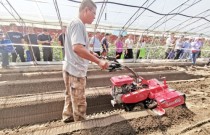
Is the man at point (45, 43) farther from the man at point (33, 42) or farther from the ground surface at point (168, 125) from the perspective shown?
the ground surface at point (168, 125)

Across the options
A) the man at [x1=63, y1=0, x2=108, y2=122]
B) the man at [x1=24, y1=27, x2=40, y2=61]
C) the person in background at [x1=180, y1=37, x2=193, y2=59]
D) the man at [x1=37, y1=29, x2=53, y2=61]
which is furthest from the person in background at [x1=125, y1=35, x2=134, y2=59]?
the man at [x1=63, y1=0, x2=108, y2=122]

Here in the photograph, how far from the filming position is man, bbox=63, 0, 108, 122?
2.37 metres

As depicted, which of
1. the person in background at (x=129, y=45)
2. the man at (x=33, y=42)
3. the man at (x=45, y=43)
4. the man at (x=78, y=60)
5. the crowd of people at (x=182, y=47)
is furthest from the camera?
the crowd of people at (x=182, y=47)

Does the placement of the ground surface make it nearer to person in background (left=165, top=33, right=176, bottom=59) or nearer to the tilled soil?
the tilled soil

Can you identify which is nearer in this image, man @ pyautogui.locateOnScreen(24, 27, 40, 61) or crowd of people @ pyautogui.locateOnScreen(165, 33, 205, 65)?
man @ pyautogui.locateOnScreen(24, 27, 40, 61)

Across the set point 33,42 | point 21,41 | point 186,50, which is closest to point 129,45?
point 186,50

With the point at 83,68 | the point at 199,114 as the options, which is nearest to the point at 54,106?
the point at 83,68

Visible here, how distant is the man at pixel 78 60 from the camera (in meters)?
2.37

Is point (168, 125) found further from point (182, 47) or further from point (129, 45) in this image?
point (182, 47)

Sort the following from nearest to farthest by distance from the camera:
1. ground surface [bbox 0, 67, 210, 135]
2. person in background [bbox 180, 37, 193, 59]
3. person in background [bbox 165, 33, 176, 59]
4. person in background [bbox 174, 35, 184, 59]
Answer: ground surface [bbox 0, 67, 210, 135] < person in background [bbox 165, 33, 176, 59] < person in background [bbox 174, 35, 184, 59] < person in background [bbox 180, 37, 193, 59]

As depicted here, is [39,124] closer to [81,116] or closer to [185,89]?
[81,116]

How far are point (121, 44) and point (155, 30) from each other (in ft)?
9.26

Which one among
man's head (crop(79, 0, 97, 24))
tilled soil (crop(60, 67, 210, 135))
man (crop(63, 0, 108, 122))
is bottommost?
tilled soil (crop(60, 67, 210, 135))

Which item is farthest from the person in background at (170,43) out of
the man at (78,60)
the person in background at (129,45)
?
the man at (78,60)
